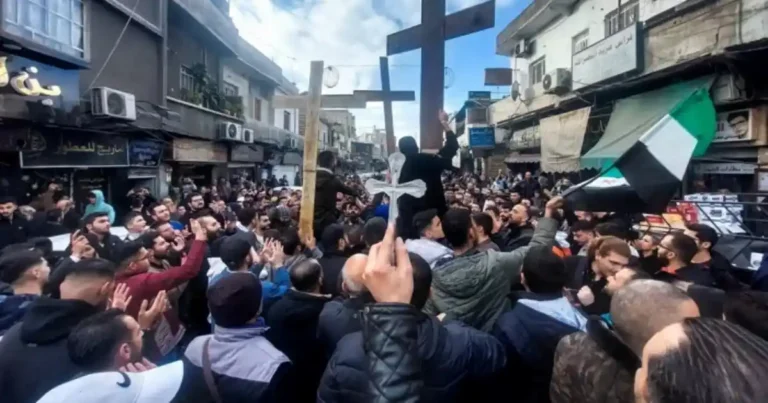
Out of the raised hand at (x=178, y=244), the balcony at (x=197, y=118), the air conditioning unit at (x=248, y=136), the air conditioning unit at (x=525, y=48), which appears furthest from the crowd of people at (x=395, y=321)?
the air conditioning unit at (x=525, y=48)

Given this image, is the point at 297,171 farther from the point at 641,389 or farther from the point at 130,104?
the point at 641,389

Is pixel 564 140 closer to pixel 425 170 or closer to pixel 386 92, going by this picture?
pixel 386 92

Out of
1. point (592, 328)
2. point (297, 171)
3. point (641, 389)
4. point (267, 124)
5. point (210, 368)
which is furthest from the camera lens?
point (297, 171)

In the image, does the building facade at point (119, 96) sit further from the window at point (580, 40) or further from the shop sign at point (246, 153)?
the window at point (580, 40)

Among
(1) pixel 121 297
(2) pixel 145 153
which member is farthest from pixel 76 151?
(1) pixel 121 297

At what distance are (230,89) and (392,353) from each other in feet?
71.4

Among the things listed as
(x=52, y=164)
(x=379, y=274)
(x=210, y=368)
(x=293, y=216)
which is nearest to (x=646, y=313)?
(x=379, y=274)

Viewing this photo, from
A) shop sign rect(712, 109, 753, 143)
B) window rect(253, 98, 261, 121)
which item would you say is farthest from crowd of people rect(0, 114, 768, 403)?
window rect(253, 98, 261, 121)

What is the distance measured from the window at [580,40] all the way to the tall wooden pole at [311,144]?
13.2 meters

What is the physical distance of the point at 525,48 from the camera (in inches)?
800

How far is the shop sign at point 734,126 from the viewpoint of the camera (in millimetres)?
8852

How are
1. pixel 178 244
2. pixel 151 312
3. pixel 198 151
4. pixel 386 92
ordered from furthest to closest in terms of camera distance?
pixel 198 151, pixel 386 92, pixel 178 244, pixel 151 312

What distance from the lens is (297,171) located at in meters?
31.6

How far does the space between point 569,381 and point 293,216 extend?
→ 6.05m
